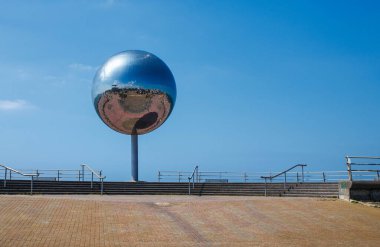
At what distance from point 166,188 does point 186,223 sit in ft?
32.3

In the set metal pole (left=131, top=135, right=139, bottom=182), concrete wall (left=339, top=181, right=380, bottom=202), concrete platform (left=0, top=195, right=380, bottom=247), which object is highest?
metal pole (left=131, top=135, right=139, bottom=182)

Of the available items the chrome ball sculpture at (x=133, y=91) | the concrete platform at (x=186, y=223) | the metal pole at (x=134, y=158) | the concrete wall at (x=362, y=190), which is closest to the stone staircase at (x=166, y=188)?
the metal pole at (x=134, y=158)

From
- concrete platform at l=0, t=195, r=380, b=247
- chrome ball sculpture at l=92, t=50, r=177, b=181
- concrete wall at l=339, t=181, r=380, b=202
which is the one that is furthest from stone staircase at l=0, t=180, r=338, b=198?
concrete platform at l=0, t=195, r=380, b=247

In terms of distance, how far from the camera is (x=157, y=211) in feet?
53.7

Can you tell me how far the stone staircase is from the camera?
22.1 meters

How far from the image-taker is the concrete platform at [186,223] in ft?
42.1

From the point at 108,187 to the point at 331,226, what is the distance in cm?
1237

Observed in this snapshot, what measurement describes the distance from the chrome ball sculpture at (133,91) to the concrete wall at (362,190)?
11329 mm

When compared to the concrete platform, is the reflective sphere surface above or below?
above

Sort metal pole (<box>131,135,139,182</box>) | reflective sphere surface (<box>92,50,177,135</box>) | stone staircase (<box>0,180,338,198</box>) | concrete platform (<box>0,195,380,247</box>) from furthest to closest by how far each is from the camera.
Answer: metal pole (<box>131,135,139,182</box>), reflective sphere surface (<box>92,50,177,135</box>), stone staircase (<box>0,180,338,198</box>), concrete platform (<box>0,195,380,247</box>)

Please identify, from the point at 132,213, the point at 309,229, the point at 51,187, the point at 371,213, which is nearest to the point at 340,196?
the point at 371,213

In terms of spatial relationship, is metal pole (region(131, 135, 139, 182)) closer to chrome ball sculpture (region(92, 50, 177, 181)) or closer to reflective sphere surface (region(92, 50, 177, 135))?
chrome ball sculpture (region(92, 50, 177, 181))

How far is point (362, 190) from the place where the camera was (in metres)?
18.8

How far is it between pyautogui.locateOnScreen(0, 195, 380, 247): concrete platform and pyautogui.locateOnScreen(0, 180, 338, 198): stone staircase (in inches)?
151
